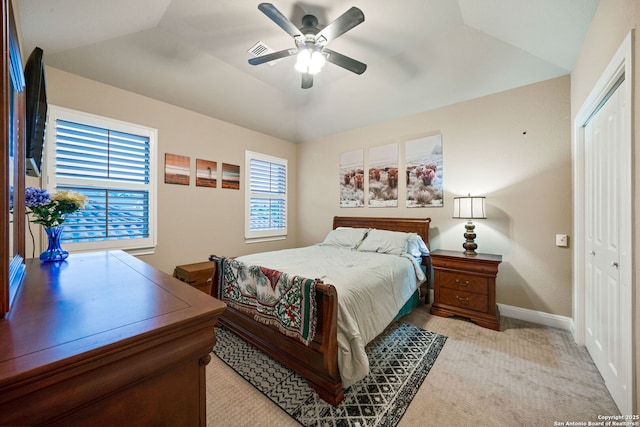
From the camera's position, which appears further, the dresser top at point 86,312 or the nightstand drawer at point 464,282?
the nightstand drawer at point 464,282

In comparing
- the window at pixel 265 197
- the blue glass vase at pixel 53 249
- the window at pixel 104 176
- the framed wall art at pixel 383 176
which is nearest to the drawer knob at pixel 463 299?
the framed wall art at pixel 383 176

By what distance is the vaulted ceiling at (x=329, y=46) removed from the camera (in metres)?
2.07

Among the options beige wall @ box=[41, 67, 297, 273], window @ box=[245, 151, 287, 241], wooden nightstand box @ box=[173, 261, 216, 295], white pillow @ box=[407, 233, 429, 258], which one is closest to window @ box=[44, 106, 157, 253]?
beige wall @ box=[41, 67, 297, 273]

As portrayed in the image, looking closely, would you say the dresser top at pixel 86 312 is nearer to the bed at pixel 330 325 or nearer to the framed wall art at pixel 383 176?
the bed at pixel 330 325

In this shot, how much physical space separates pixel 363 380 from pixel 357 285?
2.23ft

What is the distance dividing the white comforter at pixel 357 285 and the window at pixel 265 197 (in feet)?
4.68

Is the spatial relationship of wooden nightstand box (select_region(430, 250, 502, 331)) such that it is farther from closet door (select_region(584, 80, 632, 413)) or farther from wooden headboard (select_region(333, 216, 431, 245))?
closet door (select_region(584, 80, 632, 413))

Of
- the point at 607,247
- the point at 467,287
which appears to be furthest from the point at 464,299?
the point at 607,247

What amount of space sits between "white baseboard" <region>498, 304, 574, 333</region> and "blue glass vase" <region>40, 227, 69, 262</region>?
159 inches

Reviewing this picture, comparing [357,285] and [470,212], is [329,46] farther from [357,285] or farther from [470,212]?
[357,285]

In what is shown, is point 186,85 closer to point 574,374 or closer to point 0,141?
point 0,141

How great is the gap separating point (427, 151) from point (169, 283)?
3.45 meters

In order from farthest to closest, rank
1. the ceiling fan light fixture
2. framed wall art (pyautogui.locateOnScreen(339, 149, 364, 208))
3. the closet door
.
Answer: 1. framed wall art (pyautogui.locateOnScreen(339, 149, 364, 208))
2. the ceiling fan light fixture
3. the closet door

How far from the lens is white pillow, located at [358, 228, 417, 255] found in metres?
3.09
